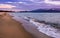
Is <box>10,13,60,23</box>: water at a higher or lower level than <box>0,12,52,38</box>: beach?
higher

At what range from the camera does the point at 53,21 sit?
1.65m

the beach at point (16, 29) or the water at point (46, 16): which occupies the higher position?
the water at point (46, 16)

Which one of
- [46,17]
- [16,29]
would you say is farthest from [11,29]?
[46,17]

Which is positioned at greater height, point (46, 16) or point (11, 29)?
point (46, 16)

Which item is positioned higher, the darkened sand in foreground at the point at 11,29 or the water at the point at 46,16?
the water at the point at 46,16

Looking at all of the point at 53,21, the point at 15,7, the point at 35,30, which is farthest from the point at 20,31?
the point at 53,21

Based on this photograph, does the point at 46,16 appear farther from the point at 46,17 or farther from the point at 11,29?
the point at 11,29

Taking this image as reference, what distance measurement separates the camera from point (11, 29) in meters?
1.63

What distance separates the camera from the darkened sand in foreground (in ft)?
5.28

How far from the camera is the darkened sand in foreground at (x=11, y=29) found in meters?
1.61

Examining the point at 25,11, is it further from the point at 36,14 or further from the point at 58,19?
the point at 58,19

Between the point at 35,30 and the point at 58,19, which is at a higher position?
the point at 58,19

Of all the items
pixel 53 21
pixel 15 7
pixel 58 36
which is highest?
pixel 15 7

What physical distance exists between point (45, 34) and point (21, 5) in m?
0.40
